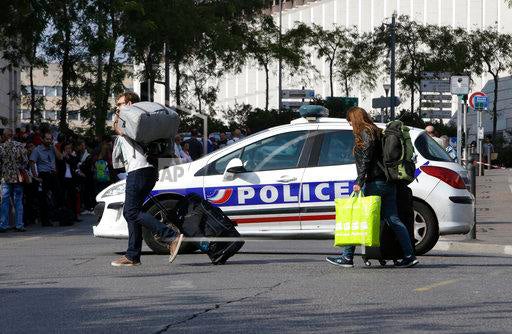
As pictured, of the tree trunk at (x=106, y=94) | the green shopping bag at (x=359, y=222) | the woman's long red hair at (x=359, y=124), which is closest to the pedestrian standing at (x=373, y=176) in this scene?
the woman's long red hair at (x=359, y=124)

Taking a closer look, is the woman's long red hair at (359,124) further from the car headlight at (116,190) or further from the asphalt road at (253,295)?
the car headlight at (116,190)

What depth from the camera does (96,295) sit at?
1066cm

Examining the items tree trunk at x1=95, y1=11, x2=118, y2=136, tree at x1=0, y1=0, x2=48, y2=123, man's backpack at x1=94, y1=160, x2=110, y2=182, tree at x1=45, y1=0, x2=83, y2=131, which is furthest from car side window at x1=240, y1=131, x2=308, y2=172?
tree trunk at x1=95, y1=11, x2=118, y2=136

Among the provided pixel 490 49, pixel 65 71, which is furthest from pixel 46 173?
pixel 490 49

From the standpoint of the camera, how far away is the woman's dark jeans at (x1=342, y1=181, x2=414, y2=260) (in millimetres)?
13172

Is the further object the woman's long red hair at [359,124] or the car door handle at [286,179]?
the car door handle at [286,179]

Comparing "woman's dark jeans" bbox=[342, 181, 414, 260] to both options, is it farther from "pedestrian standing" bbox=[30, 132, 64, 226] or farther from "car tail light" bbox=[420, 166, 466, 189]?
"pedestrian standing" bbox=[30, 132, 64, 226]

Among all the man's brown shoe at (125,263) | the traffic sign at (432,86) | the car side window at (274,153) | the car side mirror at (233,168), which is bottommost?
A: the man's brown shoe at (125,263)

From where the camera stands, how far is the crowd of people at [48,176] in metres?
22.5

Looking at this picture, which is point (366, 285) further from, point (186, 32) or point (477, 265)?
point (186, 32)

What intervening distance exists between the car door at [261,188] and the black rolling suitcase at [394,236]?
177cm

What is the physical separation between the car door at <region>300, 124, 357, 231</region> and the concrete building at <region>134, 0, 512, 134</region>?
73191mm

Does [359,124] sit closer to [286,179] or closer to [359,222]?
[359,222]

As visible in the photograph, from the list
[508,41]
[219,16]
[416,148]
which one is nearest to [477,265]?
[416,148]
